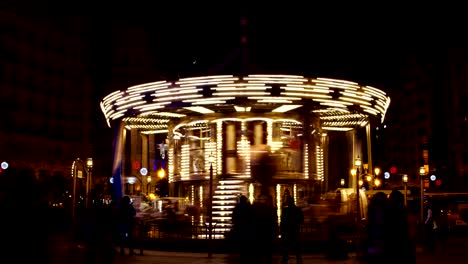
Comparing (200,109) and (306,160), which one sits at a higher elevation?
(200,109)

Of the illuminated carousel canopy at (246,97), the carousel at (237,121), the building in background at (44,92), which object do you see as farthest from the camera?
the building in background at (44,92)

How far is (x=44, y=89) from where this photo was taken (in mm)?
70625

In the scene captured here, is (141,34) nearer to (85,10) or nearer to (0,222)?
(85,10)

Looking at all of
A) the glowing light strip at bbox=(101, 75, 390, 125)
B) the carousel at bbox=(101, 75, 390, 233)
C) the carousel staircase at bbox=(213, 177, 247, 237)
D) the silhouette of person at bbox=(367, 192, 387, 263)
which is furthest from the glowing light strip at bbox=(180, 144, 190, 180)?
the silhouette of person at bbox=(367, 192, 387, 263)

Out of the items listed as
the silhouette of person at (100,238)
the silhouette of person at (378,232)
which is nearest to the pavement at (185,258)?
the silhouette of person at (100,238)

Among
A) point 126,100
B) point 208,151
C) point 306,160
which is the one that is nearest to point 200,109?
point 208,151

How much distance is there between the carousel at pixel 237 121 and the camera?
75.8 feet

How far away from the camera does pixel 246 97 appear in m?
23.2

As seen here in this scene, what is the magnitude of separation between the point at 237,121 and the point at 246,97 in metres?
3.68

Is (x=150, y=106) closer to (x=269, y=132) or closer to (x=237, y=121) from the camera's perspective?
(x=237, y=121)

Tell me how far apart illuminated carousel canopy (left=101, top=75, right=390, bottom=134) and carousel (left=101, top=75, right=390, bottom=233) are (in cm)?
4

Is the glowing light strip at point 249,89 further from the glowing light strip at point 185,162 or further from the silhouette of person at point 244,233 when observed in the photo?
the silhouette of person at point 244,233

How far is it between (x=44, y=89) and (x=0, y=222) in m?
66.3

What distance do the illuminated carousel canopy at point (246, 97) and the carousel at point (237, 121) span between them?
0.04 metres
